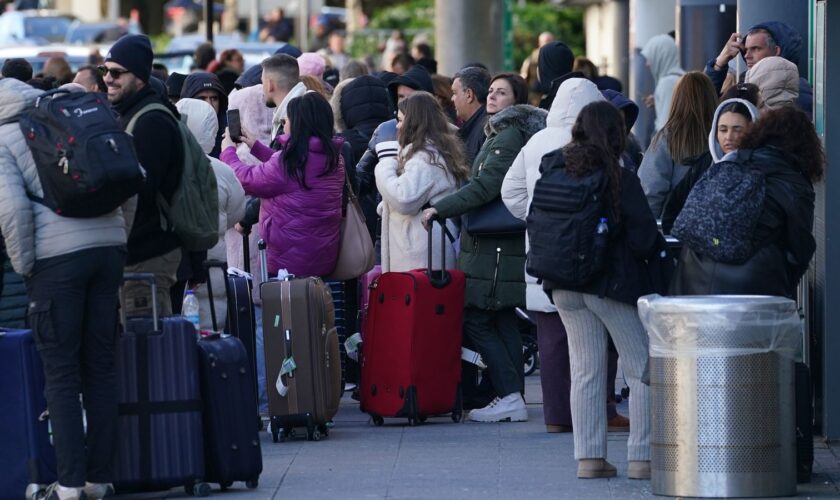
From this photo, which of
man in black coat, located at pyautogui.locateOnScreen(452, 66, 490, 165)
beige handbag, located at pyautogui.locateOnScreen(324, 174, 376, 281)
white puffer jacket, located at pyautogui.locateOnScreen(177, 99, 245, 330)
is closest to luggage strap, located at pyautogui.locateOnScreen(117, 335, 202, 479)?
white puffer jacket, located at pyautogui.locateOnScreen(177, 99, 245, 330)

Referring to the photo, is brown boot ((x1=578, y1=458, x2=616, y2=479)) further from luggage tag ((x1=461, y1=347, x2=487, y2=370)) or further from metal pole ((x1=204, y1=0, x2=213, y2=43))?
metal pole ((x1=204, y1=0, x2=213, y2=43))

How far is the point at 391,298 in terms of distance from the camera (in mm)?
9578

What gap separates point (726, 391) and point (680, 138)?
2.44m

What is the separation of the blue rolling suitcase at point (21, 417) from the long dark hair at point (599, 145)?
7.68 feet

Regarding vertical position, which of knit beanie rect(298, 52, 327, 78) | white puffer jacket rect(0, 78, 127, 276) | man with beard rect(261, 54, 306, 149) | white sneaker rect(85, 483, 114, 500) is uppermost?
knit beanie rect(298, 52, 327, 78)

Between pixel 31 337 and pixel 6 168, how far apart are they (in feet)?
2.32

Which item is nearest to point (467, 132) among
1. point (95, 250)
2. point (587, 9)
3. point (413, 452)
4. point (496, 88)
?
point (496, 88)

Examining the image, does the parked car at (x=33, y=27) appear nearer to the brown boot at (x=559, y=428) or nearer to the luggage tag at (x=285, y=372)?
the luggage tag at (x=285, y=372)

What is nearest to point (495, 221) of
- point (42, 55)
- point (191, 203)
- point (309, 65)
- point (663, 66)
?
point (191, 203)

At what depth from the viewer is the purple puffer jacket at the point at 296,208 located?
373 inches

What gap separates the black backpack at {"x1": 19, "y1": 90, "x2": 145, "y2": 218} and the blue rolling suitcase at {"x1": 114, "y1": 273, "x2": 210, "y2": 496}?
1.57 ft

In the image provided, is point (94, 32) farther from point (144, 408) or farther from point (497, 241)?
point (144, 408)

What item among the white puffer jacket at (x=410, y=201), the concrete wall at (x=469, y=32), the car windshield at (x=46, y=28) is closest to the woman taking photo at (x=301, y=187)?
the white puffer jacket at (x=410, y=201)

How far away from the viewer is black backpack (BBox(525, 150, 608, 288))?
24.5 feet
